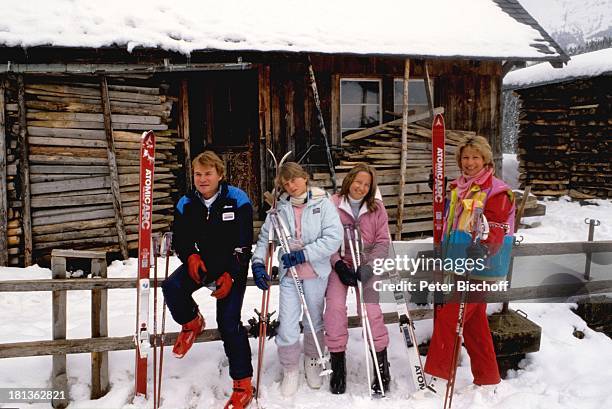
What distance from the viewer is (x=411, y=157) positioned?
392 inches

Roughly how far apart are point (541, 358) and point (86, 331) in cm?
443

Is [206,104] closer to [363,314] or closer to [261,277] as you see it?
[261,277]

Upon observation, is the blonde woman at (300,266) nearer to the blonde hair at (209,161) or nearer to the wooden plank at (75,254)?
the blonde hair at (209,161)

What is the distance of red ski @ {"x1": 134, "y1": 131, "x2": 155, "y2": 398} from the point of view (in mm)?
3680

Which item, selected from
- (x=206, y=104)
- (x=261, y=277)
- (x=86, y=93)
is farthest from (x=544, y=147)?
(x=261, y=277)

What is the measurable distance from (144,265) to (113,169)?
5.08 meters

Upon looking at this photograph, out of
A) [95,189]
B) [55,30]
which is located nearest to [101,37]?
[55,30]

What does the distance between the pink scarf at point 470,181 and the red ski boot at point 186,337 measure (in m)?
2.38

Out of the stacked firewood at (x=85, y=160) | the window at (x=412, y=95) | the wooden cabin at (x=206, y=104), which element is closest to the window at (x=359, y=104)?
the wooden cabin at (x=206, y=104)

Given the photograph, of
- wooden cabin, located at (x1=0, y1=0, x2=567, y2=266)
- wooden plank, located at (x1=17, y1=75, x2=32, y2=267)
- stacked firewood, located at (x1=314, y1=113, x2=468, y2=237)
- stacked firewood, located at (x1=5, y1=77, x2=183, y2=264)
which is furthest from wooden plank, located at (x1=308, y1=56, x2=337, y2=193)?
wooden plank, located at (x1=17, y1=75, x2=32, y2=267)

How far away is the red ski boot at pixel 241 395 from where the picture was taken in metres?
3.52

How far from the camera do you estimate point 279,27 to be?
9.09 m

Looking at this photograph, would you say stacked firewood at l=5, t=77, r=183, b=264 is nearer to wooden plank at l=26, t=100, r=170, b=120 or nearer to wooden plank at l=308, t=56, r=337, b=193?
wooden plank at l=26, t=100, r=170, b=120

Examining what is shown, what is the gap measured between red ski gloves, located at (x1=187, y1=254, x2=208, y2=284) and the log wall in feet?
48.2
